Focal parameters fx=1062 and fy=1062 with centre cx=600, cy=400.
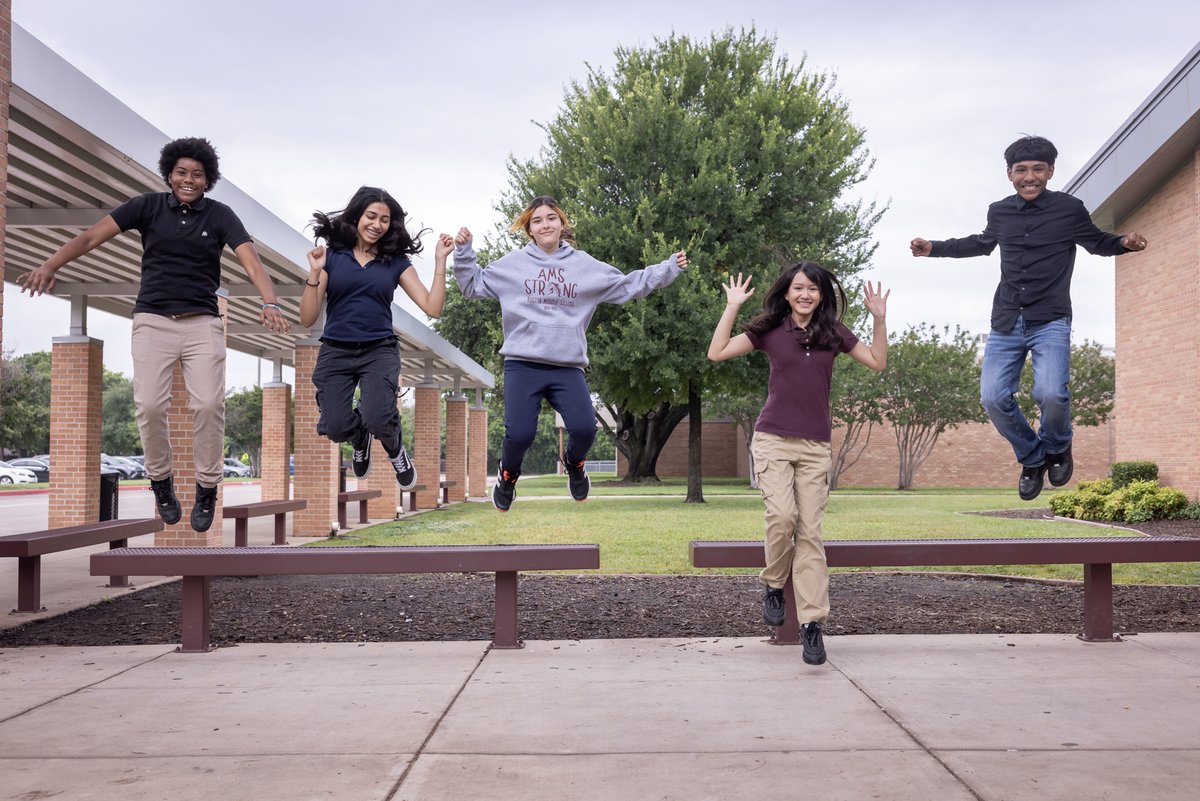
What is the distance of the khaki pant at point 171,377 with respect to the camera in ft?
18.5

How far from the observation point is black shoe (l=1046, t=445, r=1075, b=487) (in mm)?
5949

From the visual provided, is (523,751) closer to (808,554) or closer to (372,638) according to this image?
(808,554)

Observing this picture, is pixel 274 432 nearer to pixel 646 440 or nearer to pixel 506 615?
pixel 506 615

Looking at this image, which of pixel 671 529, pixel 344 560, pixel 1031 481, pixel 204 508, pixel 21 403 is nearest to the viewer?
pixel 204 508

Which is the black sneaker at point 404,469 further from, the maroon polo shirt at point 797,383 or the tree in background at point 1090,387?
the tree in background at point 1090,387

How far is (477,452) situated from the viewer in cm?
3675

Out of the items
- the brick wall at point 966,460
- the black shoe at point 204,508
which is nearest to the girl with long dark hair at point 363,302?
the black shoe at point 204,508

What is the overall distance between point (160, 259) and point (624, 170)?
54.3ft

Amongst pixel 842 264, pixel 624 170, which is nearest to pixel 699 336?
pixel 624 170

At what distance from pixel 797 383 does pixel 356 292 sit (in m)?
2.75

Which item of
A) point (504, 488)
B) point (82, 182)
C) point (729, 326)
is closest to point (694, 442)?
point (82, 182)

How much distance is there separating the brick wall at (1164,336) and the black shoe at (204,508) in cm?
1497

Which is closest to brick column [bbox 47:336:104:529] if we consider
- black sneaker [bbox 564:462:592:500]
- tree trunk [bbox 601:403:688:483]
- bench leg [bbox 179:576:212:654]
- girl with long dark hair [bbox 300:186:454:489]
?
bench leg [bbox 179:576:212:654]

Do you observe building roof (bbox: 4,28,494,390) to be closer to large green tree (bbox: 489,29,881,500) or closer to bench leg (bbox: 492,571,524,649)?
bench leg (bbox: 492,571,524,649)
